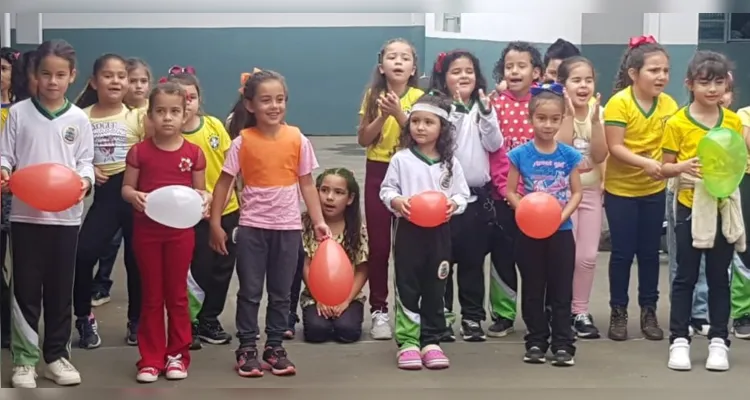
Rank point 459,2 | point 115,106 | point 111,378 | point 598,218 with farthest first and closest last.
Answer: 1. point 598,218
2. point 115,106
3. point 111,378
4. point 459,2

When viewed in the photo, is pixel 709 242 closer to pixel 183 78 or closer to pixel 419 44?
pixel 419 44

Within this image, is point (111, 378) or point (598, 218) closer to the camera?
point (111, 378)

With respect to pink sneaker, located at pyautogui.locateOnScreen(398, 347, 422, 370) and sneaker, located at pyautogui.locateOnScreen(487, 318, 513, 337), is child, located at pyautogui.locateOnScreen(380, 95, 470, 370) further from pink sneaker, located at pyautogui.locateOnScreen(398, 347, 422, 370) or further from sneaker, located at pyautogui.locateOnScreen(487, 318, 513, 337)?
sneaker, located at pyautogui.locateOnScreen(487, 318, 513, 337)

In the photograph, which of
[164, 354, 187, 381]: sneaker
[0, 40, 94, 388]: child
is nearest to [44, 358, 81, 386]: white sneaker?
[0, 40, 94, 388]: child

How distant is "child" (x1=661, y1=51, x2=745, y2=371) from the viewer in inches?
183

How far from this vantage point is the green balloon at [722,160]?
4.51 metres

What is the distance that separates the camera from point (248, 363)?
4.58 meters

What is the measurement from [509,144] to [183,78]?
1.45m

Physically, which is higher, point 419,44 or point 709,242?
point 419,44

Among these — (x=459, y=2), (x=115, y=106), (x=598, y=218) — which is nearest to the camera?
(x=459, y=2)

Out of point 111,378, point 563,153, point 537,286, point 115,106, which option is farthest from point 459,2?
point 111,378

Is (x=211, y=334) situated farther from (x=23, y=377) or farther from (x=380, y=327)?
(x=23, y=377)

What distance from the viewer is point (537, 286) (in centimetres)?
476

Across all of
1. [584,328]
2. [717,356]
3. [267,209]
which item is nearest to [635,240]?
[584,328]
